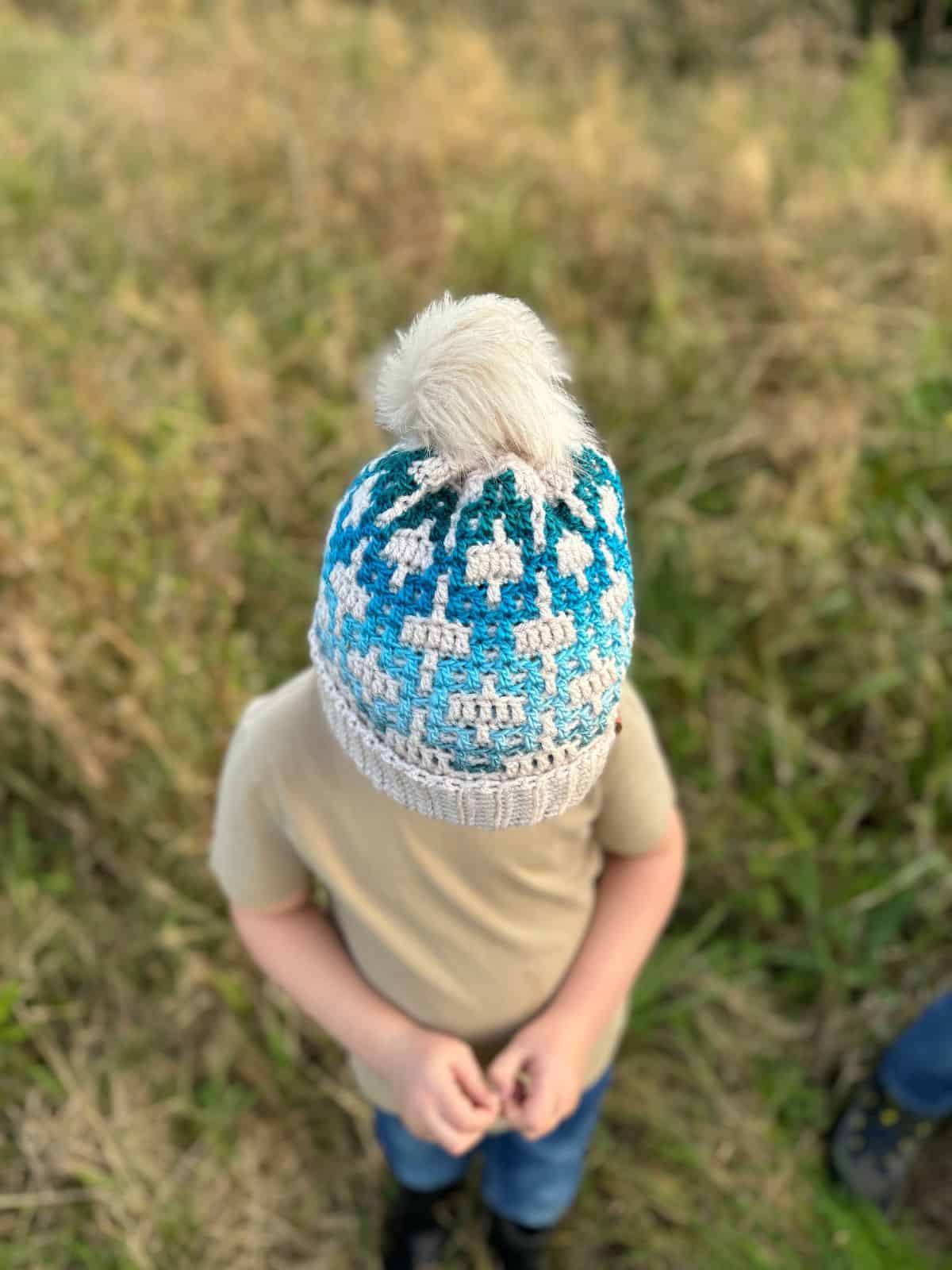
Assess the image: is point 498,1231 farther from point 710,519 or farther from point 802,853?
point 710,519

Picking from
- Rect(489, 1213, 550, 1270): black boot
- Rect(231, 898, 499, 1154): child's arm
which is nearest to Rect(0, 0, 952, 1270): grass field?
Rect(489, 1213, 550, 1270): black boot

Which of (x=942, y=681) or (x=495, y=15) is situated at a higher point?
(x=495, y=15)

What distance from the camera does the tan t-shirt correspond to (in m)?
0.94

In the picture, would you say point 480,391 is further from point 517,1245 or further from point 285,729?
point 517,1245

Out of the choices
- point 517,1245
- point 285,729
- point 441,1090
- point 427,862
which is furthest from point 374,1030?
point 517,1245

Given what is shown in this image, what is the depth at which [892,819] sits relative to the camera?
1.85 meters

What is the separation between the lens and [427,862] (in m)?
0.96

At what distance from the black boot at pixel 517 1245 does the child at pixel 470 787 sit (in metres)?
0.01

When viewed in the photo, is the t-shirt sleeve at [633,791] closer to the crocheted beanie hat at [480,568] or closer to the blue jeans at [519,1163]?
the crocheted beanie hat at [480,568]

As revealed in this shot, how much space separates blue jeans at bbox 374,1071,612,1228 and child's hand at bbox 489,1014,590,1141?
Answer: 0.26 meters

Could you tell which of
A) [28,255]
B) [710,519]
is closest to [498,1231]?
[710,519]

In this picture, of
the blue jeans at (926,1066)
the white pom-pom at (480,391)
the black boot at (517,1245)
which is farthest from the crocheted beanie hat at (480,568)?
the blue jeans at (926,1066)

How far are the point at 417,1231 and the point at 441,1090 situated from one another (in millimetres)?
688

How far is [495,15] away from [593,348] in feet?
6.36
